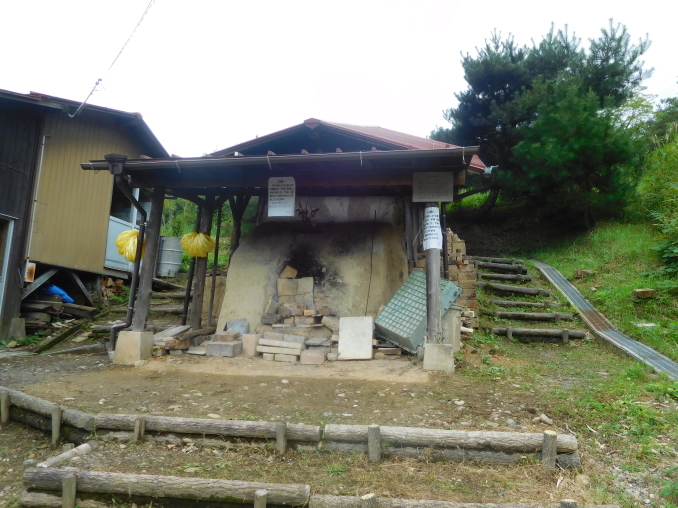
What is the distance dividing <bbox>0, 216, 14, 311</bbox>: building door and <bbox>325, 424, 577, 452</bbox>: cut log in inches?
339

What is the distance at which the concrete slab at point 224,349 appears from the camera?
24.1 feet

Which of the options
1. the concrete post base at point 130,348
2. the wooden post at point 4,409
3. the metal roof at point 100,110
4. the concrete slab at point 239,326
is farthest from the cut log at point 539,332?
the metal roof at point 100,110

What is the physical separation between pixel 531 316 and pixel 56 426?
8022 mm

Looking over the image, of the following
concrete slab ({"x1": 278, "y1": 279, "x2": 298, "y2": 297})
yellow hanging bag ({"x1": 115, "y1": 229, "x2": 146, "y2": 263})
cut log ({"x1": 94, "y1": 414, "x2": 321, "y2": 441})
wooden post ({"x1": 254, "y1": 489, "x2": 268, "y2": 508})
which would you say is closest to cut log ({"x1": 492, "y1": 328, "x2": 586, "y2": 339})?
concrete slab ({"x1": 278, "y1": 279, "x2": 298, "y2": 297})

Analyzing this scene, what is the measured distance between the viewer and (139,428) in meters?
4.31

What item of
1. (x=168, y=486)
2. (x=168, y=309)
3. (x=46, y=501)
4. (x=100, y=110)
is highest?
(x=100, y=110)

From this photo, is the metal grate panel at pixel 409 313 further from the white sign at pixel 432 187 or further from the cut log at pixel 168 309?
the cut log at pixel 168 309

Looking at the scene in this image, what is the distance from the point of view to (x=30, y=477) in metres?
3.57

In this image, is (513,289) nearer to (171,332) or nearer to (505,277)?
(505,277)

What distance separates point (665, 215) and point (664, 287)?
3.36m

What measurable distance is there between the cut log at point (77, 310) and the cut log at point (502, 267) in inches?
372

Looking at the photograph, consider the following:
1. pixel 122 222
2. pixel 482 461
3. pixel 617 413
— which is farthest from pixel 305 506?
pixel 122 222

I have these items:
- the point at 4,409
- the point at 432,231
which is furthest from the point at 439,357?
the point at 4,409

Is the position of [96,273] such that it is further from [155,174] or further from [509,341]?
[509,341]
